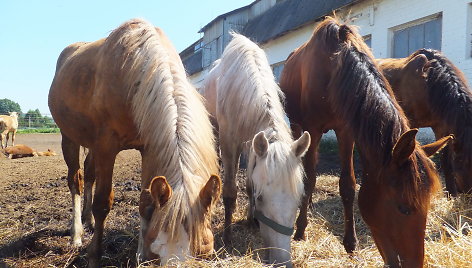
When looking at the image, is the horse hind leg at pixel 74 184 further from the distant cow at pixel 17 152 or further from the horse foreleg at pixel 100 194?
the distant cow at pixel 17 152

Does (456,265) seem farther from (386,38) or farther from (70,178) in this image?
(386,38)

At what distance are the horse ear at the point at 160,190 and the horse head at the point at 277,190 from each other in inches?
26.4

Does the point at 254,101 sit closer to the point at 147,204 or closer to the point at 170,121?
Result: the point at 170,121

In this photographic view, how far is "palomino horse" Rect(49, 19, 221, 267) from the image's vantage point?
220 centimetres

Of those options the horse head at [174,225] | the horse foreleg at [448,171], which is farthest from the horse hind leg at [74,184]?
the horse foreleg at [448,171]

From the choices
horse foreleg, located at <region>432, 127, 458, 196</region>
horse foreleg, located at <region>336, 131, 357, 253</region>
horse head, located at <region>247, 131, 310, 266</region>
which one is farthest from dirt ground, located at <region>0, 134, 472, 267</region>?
horse foreleg, located at <region>432, 127, 458, 196</region>

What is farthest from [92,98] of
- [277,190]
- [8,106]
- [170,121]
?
[8,106]

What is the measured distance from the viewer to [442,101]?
4.41 meters

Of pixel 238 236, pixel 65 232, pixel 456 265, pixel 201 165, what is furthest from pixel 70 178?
pixel 456 265

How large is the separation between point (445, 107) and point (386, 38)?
22.7 ft

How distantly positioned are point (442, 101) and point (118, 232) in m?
3.90

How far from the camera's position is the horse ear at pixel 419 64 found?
5.05m

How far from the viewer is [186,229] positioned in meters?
2.17

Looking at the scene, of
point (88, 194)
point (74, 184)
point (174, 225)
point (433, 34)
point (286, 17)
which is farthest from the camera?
point (286, 17)
